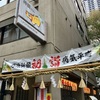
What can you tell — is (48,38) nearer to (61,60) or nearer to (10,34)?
(61,60)

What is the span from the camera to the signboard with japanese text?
7.03 m

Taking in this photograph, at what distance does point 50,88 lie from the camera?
8.52 meters

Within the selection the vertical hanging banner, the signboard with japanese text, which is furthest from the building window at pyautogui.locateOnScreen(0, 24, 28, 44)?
the signboard with japanese text

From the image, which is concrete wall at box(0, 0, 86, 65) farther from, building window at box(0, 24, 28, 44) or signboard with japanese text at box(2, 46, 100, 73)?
signboard with japanese text at box(2, 46, 100, 73)

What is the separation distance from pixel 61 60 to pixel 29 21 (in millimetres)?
2756

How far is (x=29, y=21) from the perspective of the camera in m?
8.22

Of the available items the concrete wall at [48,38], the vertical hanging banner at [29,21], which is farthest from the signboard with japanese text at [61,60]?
the vertical hanging banner at [29,21]

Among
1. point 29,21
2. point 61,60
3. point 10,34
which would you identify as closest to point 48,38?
point 29,21

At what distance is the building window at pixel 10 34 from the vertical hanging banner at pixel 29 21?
9.23ft

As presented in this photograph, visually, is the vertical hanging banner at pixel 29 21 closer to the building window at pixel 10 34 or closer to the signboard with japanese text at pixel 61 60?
the signboard with japanese text at pixel 61 60

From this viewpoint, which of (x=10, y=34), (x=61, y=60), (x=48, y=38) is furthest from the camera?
(x=10, y=34)

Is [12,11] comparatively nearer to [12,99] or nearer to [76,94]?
[12,99]

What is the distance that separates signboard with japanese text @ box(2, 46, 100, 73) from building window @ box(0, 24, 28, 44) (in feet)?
11.1

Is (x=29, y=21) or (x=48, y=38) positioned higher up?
(x=29, y=21)
